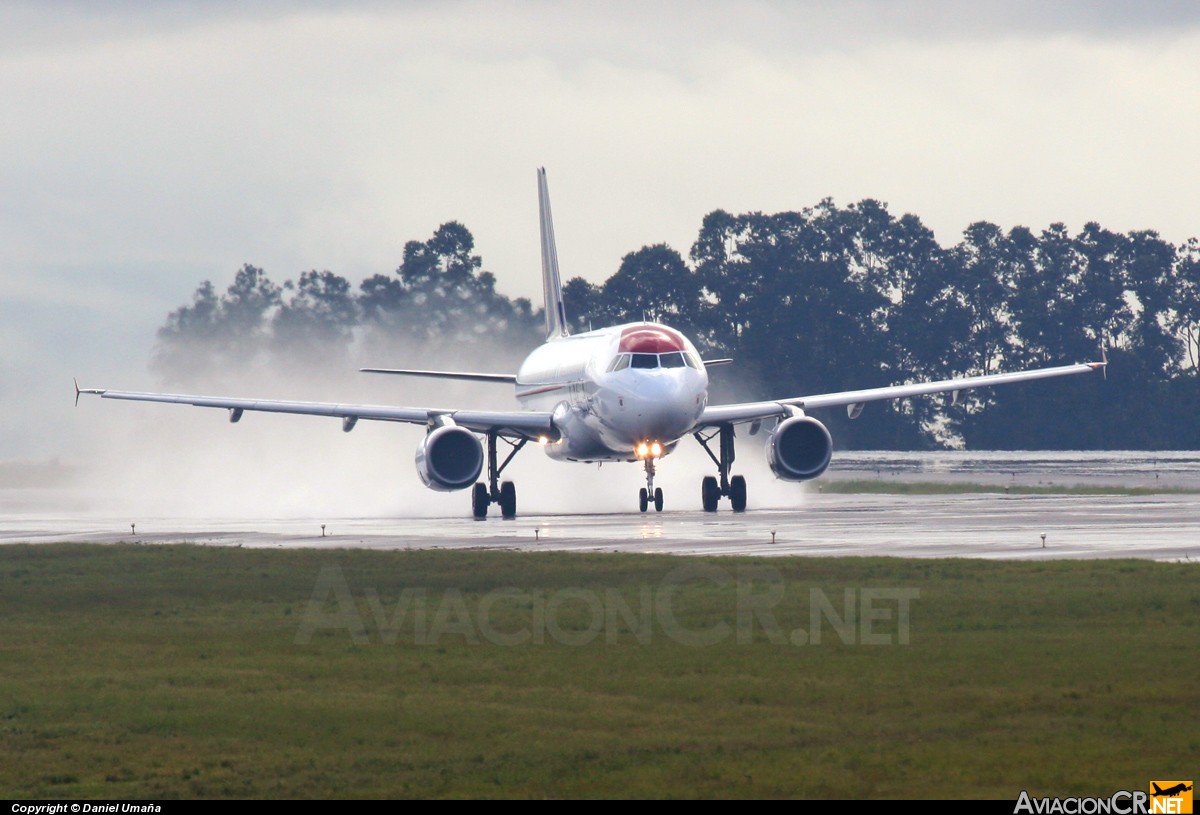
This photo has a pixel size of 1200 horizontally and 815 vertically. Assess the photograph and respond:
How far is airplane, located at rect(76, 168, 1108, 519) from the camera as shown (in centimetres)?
4109

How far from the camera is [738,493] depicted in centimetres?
4381

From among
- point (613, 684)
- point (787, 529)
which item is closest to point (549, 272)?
point (787, 529)

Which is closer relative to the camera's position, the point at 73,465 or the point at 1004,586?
the point at 1004,586

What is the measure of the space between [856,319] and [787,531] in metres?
→ 90.0

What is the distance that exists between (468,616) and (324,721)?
594cm

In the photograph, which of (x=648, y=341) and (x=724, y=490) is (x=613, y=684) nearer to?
(x=648, y=341)

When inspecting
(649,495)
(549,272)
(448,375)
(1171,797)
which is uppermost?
(549,272)

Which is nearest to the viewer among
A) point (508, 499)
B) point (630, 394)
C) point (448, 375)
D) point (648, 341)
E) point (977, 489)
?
point (630, 394)

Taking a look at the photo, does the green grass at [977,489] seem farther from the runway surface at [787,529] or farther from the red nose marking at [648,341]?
the red nose marking at [648,341]

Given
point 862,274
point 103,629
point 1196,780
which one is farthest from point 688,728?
point 862,274

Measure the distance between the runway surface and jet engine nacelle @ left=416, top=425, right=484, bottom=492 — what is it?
3.14ft

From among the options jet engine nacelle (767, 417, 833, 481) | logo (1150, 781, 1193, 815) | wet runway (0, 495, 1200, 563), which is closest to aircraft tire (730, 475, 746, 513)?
wet runway (0, 495, 1200, 563)

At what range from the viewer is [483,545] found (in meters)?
30.2

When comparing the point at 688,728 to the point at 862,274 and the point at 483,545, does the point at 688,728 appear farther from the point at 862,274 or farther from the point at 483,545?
the point at 862,274
